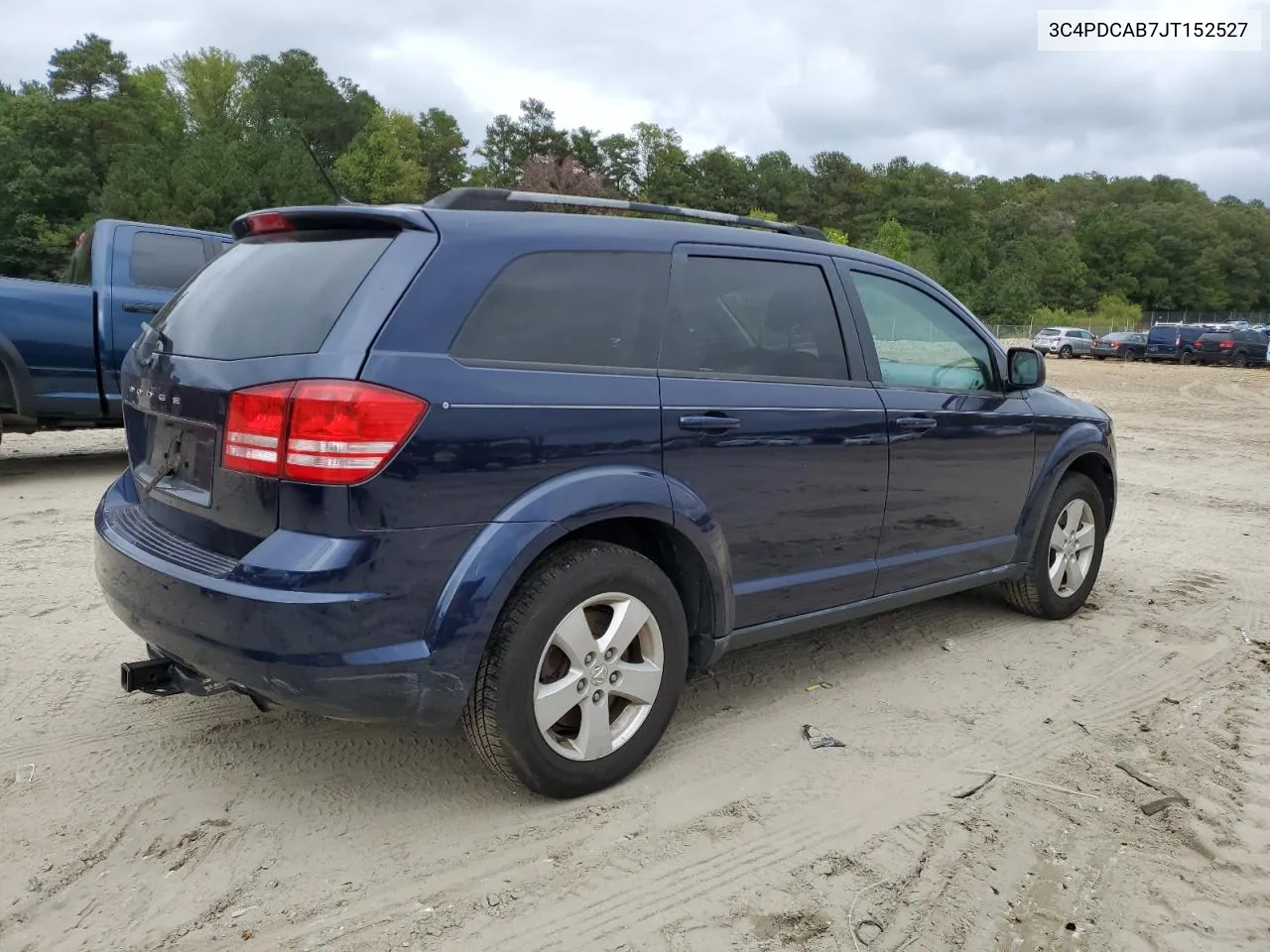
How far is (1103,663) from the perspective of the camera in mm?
4508

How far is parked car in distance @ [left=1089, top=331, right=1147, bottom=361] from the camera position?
130ft

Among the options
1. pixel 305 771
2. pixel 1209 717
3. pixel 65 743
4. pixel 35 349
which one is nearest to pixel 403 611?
pixel 305 771

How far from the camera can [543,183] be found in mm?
76438

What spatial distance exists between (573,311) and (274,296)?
2.92ft

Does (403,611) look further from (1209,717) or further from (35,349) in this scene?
(35,349)

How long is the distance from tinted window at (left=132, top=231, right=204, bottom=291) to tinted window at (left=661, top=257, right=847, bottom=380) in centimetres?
590

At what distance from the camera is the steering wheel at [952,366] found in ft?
14.3

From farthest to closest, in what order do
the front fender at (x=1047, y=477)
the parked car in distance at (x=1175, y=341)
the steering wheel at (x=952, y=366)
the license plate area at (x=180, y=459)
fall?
1. the parked car in distance at (x=1175, y=341)
2. the front fender at (x=1047, y=477)
3. the steering wheel at (x=952, y=366)
4. the license plate area at (x=180, y=459)

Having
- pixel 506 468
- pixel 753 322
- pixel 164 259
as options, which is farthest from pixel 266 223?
pixel 164 259

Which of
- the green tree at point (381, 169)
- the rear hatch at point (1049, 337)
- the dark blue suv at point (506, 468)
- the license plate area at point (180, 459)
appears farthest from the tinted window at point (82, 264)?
the green tree at point (381, 169)

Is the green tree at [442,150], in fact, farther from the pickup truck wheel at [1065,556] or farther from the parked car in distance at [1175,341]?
Answer: the pickup truck wheel at [1065,556]

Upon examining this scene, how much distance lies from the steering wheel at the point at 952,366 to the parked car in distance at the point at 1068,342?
41533 mm

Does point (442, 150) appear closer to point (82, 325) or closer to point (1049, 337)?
point (1049, 337)

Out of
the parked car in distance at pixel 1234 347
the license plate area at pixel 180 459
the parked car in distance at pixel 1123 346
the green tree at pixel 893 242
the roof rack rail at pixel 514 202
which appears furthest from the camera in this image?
the green tree at pixel 893 242
